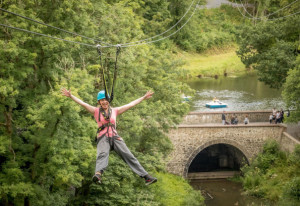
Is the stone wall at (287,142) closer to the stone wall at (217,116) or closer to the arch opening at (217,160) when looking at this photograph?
the stone wall at (217,116)

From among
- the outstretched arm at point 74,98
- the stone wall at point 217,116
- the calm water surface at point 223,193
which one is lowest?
the calm water surface at point 223,193

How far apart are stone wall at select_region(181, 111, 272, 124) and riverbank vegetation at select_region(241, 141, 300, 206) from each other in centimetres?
212

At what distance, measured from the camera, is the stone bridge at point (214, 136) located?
28.5 metres

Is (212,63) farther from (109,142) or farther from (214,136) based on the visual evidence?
(109,142)

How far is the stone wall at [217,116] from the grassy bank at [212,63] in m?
21.4

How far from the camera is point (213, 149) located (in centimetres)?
3334

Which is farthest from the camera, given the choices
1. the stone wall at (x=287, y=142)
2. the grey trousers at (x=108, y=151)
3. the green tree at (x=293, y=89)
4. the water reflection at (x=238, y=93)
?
the water reflection at (x=238, y=93)

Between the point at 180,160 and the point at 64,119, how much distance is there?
14684mm

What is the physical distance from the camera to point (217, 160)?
33.3 meters

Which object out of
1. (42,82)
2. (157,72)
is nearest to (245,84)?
(157,72)

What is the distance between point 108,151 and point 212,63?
50324mm

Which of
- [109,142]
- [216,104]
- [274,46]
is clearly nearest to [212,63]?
[216,104]

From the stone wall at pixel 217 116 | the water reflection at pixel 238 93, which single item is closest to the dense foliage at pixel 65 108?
the stone wall at pixel 217 116

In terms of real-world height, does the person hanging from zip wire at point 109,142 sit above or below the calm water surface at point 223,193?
above
